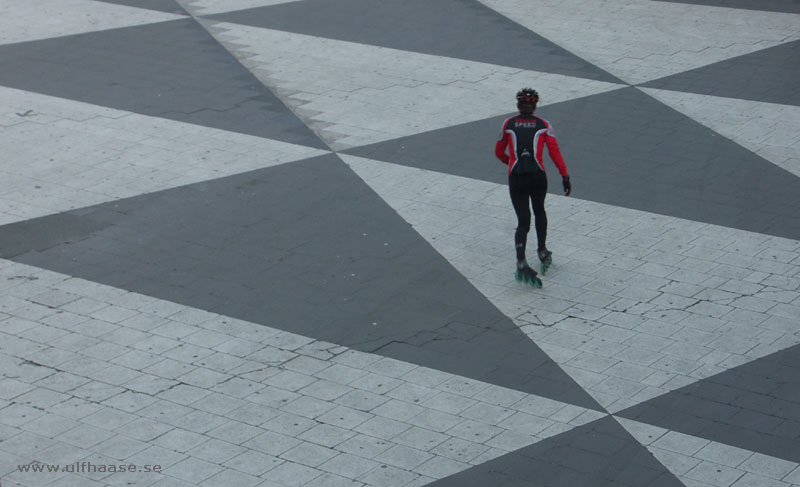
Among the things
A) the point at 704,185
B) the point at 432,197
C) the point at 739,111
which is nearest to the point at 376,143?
the point at 432,197

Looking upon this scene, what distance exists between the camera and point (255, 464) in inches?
270

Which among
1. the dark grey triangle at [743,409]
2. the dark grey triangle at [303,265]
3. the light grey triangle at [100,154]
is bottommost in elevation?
the dark grey triangle at [743,409]

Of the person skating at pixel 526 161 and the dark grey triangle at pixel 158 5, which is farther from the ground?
the dark grey triangle at pixel 158 5

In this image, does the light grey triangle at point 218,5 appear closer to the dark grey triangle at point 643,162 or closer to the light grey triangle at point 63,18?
the light grey triangle at point 63,18

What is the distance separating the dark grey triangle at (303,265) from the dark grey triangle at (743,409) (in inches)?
22.9

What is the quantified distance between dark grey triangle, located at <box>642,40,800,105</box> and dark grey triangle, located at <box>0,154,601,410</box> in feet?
16.6

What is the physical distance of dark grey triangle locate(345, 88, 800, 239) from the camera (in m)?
10.5

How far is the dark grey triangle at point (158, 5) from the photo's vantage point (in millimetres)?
16891

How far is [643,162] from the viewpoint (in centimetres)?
1145

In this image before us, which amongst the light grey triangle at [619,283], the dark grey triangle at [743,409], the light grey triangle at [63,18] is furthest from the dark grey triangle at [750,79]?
the light grey triangle at [63,18]

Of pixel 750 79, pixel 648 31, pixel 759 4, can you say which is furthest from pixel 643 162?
pixel 759 4

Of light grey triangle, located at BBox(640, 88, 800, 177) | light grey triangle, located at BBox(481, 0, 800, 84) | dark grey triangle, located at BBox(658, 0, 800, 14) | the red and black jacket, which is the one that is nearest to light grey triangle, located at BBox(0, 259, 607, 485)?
the red and black jacket

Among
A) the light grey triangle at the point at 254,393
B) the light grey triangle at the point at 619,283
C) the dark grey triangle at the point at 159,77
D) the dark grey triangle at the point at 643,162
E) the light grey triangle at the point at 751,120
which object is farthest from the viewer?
the dark grey triangle at the point at 159,77

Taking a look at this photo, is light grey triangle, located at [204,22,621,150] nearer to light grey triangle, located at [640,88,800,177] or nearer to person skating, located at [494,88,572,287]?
light grey triangle, located at [640,88,800,177]
